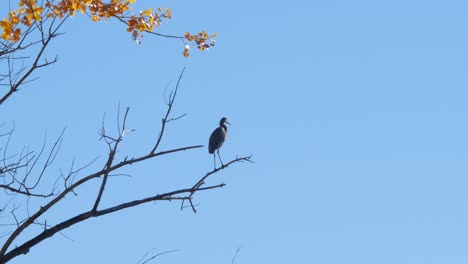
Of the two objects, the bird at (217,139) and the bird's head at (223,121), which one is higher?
the bird's head at (223,121)

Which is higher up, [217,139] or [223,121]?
[223,121]

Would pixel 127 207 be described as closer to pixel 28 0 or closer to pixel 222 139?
pixel 28 0

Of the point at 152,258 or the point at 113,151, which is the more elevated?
the point at 113,151

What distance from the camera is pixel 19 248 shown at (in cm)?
668

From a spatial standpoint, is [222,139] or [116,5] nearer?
[116,5]

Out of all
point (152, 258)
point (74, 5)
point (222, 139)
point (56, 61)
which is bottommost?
point (152, 258)

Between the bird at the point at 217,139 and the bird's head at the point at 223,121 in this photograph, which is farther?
the bird's head at the point at 223,121

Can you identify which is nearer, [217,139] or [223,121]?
[217,139]

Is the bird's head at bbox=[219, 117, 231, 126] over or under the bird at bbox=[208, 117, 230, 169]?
over

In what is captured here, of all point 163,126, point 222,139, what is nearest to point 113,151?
point 163,126

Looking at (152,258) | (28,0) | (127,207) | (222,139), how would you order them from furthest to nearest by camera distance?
(222,139) → (28,0) → (127,207) → (152,258)

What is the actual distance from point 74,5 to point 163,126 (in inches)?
86.4

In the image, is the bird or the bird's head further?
the bird's head

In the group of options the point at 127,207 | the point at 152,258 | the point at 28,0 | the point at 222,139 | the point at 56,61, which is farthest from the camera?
the point at 222,139
